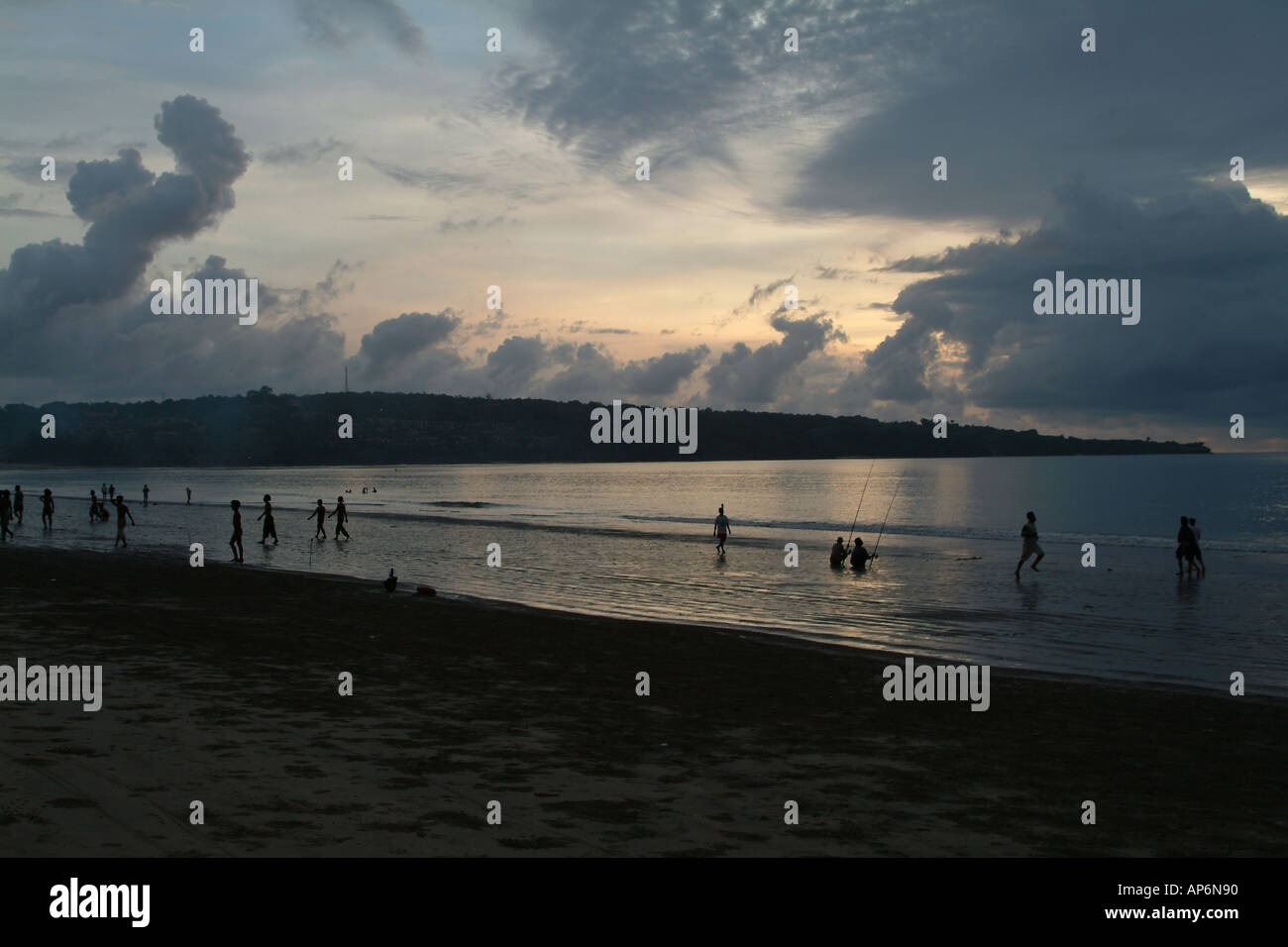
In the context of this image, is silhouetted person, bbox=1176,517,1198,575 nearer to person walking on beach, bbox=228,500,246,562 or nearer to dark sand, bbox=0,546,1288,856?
dark sand, bbox=0,546,1288,856

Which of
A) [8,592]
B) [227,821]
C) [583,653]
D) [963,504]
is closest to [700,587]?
[583,653]

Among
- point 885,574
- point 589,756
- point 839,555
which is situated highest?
point 589,756

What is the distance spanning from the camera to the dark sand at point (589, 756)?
5.84m

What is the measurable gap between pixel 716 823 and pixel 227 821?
3151 millimetres

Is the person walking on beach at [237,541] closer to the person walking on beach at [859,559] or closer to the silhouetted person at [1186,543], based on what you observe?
the person walking on beach at [859,559]

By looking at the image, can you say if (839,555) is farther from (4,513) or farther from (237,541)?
(4,513)

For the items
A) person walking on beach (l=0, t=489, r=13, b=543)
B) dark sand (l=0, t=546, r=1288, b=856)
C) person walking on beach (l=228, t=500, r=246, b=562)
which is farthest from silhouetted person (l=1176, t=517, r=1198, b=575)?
person walking on beach (l=0, t=489, r=13, b=543)

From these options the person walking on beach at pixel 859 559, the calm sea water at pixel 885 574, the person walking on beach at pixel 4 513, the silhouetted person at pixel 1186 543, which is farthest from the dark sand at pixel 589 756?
the person walking on beach at pixel 4 513

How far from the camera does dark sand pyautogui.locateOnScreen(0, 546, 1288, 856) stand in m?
5.84

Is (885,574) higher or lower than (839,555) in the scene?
lower

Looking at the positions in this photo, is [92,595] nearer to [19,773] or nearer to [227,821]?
[19,773]

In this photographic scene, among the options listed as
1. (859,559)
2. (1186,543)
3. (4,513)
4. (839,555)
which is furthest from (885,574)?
(4,513)

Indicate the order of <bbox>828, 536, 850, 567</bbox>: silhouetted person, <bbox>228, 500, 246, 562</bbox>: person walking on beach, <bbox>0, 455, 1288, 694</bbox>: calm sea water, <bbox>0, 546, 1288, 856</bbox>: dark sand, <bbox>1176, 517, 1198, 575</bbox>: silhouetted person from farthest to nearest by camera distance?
1. <bbox>828, 536, 850, 567</bbox>: silhouetted person
2. <bbox>1176, 517, 1198, 575</bbox>: silhouetted person
3. <bbox>228, 500, 246, 562</bbox>: person walking on beach
4. <bbox>0, 455, 1288, 694</bbox>: calm sea water
5. <bbox>0, 546, 1288, 856</bbox>: dark sand

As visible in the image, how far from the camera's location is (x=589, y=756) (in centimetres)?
783
